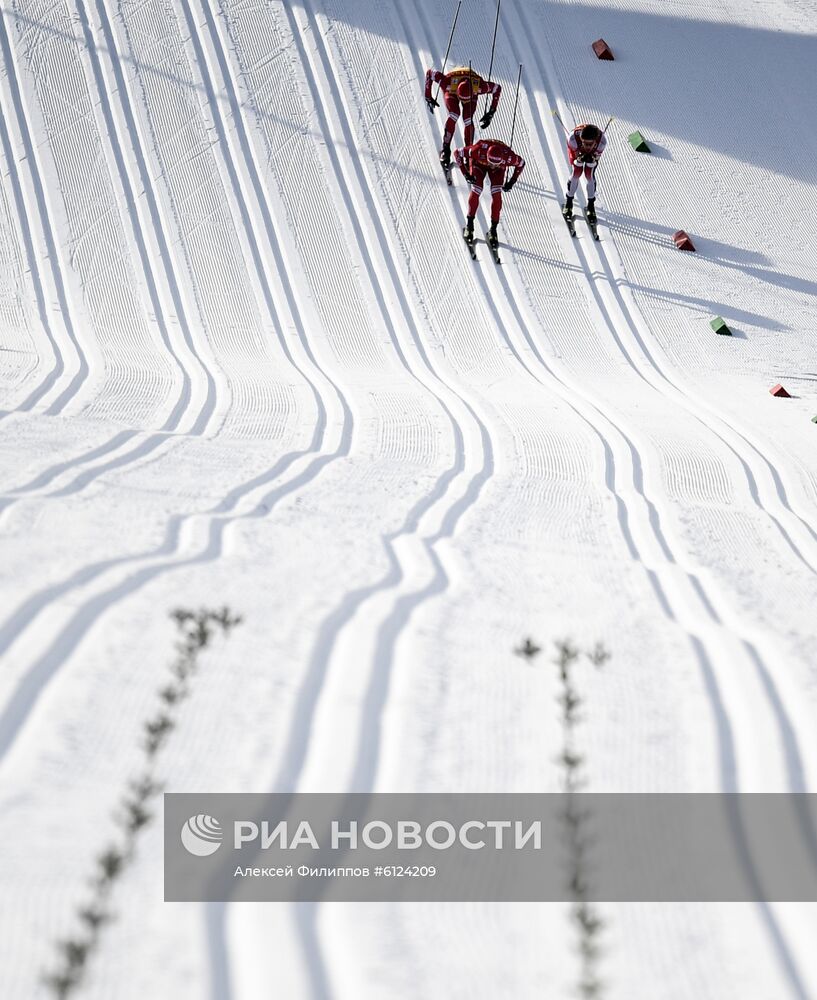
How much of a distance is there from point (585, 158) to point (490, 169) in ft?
3.27

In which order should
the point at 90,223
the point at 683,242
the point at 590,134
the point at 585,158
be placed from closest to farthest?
the point at 90,223 < the point at 590,134 < the point at 585,158 < the point at 683,242

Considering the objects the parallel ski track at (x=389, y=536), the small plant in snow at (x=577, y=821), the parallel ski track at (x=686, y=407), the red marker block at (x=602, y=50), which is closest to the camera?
the small plant in snow at (x=577, y=821)

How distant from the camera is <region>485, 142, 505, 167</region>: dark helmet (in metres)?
8.36

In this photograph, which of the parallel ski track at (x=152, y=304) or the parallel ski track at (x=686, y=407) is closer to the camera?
the parallel ski track at (x=686, y=407)

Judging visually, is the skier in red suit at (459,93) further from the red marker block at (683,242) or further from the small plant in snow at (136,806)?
the small plant in snow at (136,806)

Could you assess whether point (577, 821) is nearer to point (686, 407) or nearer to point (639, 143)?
point (686, 407)

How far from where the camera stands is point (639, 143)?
10266 mm

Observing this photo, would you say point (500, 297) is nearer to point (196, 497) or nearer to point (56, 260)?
point (56, 260)

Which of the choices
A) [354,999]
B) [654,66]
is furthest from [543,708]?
[654,66]

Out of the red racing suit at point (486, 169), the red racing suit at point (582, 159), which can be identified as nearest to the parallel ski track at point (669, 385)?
the red racing suit at point (582, 159)

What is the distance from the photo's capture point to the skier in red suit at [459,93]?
30.5 feet

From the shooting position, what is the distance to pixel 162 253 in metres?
8.42

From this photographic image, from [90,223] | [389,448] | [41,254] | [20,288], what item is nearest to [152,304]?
[20,288]

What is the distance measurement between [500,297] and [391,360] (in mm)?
1468
